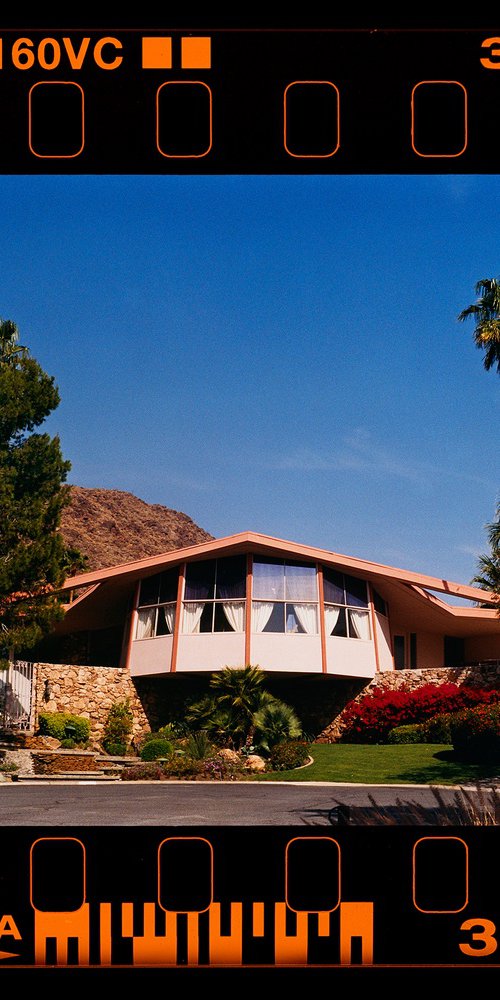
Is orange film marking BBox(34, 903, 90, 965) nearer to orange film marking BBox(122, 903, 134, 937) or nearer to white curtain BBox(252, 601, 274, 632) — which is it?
orange film marking BBox(122, 903, 134, 937)

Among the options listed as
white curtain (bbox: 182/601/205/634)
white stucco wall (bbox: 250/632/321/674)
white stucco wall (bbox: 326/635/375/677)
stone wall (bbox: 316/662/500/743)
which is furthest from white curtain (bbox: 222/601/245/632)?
stone wall (bbox: 316/662/500/743)

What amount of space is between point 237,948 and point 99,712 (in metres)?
30.0

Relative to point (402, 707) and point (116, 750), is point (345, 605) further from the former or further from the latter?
point (116, 750)

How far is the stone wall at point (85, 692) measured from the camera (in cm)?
2988

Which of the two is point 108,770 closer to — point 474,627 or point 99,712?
point 99,712

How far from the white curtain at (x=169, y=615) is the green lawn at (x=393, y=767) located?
680 cm

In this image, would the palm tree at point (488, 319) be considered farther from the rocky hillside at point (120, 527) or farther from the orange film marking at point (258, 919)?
the rocky hillside at point (120, 527)

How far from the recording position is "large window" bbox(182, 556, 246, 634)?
30.9 meters

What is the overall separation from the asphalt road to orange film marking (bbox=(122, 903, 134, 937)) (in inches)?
332
